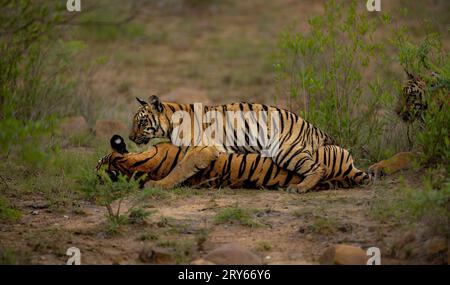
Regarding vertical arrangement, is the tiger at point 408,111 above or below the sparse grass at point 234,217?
above

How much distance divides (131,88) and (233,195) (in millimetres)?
6523

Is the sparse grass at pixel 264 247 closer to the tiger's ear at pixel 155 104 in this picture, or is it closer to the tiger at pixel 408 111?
the tiger at pixel 408 111

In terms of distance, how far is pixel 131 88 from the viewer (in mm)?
13758

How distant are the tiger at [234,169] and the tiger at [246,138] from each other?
0.25 feet

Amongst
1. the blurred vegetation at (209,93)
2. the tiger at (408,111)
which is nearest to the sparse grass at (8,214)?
the blurred vegetation at (209,93)

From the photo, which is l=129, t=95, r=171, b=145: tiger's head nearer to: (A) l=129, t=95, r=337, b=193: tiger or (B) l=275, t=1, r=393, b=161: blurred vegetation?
(A) l=129, t=95, r=337, b=193: tiger

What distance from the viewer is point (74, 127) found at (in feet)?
33.3

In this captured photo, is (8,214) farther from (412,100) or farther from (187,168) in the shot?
(412,100)

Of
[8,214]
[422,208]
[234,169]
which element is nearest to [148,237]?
[8,214]

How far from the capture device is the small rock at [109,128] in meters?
10.0

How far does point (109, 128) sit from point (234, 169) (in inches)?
109

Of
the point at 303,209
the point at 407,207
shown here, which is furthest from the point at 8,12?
Answer: the point at 407,207

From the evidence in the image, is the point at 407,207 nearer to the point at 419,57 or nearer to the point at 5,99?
→ the point at 419,57
